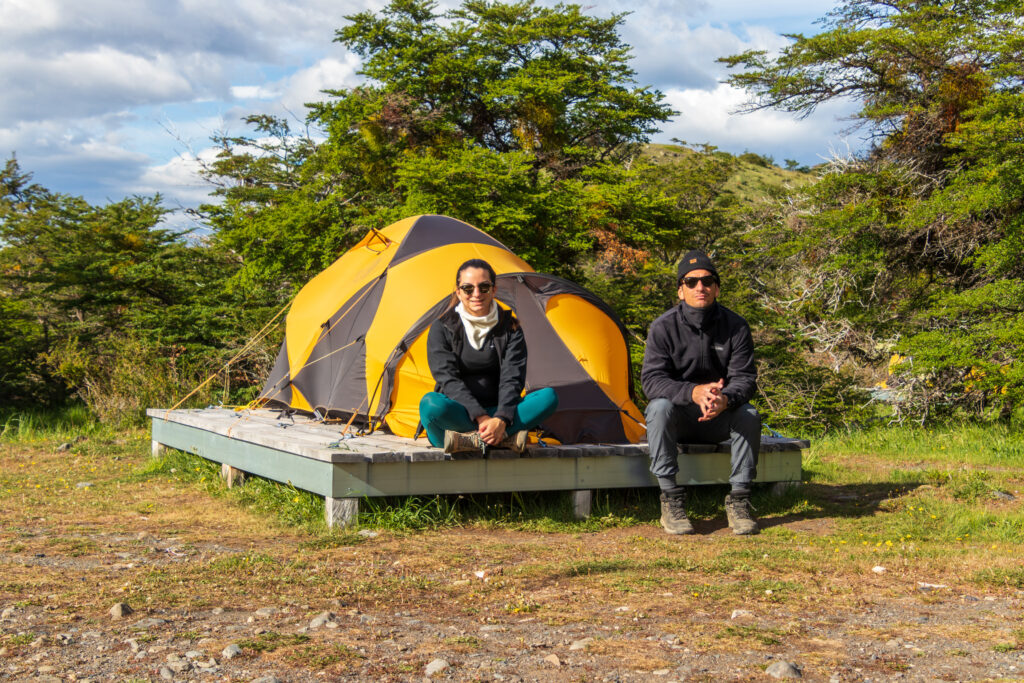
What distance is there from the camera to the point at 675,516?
5730mm

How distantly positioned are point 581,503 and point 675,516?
0.75 meters

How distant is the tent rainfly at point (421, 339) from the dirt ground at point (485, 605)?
116cm

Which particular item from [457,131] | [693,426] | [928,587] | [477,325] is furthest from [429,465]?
[457,131]

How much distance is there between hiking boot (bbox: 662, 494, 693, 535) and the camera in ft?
18.6

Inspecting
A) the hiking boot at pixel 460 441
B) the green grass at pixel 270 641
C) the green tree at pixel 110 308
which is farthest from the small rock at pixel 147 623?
the green tree at pixel 110 308

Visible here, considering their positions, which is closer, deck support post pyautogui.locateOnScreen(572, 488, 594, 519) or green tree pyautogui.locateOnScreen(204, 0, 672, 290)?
deck support post pyautogui.locateOnScreen(572, 488, 594, 519)

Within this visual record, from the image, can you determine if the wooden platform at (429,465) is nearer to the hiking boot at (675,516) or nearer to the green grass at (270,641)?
the hiking boot at (675,516)

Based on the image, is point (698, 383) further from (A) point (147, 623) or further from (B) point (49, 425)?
(B) point (49, 425)

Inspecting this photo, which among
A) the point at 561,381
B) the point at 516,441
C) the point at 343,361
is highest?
the point at 343,361

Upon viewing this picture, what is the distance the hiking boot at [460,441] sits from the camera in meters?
5.52

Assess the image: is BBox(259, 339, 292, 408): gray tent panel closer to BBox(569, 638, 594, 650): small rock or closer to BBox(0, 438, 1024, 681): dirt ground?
BBox(0, 438, 1024, 681): dirt ground

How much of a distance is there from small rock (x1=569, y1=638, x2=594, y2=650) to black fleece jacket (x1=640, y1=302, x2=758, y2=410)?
265 centimetres

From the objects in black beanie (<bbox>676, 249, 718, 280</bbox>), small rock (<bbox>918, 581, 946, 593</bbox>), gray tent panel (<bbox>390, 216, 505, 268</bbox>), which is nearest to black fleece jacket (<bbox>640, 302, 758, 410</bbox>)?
black beanie (<bbox>676, 249, 718, 280</bbox>)

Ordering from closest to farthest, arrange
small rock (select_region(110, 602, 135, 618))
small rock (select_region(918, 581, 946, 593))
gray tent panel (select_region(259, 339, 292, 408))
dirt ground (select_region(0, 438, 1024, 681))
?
dirt ground (select_region(0, 438, 1024, 681))
small rock (select_region(110, 602, 135, 618))
small rock (select_region(918, 581, 946, 593))
gray tent panel (select_region(259, 339, 292, 408))
